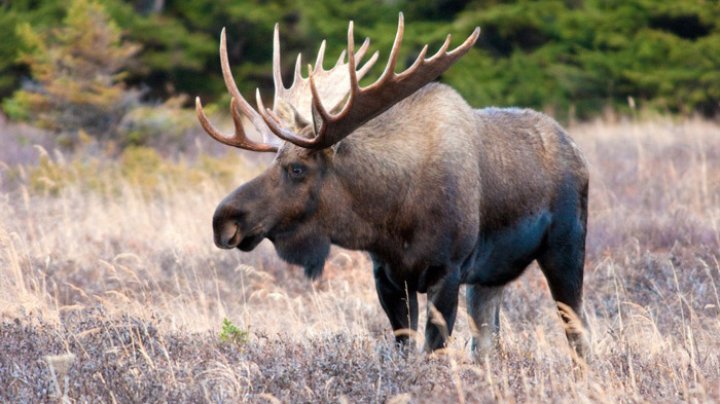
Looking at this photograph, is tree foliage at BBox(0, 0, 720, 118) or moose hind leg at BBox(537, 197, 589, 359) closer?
moose hind leg at BBox(537, 197, 589, 359)

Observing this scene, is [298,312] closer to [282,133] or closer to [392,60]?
[282,133]

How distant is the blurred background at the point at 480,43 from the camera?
2283 cm

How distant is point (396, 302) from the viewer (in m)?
6.32

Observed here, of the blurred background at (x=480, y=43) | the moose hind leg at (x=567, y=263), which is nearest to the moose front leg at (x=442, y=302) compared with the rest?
the moose hind leg at (x=567, y=263)

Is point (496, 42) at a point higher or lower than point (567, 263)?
lower

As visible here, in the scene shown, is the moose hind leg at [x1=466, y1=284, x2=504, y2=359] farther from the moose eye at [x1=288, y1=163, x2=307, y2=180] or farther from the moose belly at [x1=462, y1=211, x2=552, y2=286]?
the moose eye at [x1=288, y1=163, x2=307, y2=180]

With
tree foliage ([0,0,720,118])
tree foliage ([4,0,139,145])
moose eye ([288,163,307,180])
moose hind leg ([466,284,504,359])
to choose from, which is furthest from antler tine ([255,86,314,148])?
tree foliage ([0,0,720,118])

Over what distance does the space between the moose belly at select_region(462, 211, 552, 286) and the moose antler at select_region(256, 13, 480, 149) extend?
3.29 ft

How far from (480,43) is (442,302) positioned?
1952 cm

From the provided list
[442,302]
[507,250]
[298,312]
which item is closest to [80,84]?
[298,312]

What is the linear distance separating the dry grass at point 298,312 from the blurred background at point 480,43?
29.0 feet

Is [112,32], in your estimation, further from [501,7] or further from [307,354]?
[307,354]

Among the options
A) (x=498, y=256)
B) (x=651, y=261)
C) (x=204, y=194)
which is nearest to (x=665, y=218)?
(x=651, y=261)

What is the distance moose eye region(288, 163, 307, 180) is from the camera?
19.6ft
